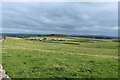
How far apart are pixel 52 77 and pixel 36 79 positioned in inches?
65.0

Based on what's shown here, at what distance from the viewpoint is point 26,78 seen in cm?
1009

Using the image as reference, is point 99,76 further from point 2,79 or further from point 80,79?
point 2,79

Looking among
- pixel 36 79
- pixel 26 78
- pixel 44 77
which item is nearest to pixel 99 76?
pixel 44 77

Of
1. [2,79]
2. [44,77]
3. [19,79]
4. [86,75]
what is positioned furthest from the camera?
[86,75]

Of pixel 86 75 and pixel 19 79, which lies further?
pixel 86 75

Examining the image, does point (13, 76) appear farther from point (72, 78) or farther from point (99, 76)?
point (99, 76)

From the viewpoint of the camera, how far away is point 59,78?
10.5m

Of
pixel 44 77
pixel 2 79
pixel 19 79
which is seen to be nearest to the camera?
pixel 2 79

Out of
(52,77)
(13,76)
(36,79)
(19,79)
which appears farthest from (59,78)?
(13,76)

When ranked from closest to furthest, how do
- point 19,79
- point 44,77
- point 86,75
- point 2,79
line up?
point 2,79 → point 19,79 → point 44,77 → point 86,75

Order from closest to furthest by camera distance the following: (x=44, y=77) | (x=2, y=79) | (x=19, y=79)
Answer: (x=2, y=79) < (x=19, y=79) < (x=44, y=77)

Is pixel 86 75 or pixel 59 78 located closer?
pixel 59 78

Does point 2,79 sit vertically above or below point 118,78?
above

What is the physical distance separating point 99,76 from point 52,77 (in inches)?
203
